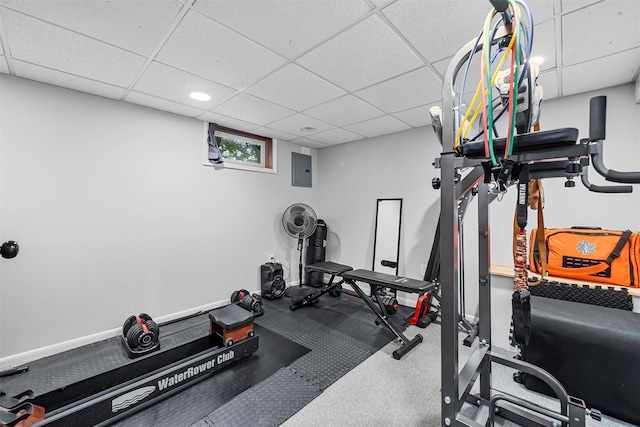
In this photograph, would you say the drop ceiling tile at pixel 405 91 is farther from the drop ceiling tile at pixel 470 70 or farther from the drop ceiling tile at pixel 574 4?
the drop ceiling tile at pixel 574 4

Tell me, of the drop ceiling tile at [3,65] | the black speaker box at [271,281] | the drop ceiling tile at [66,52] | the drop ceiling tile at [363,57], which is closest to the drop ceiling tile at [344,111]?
the drop ceiling tile at [363,57]

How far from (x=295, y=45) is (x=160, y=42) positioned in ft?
2.88

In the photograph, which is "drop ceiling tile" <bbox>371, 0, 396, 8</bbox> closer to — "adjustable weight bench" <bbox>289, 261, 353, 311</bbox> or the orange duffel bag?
the orange duffel bag

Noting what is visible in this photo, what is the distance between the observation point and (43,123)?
2.34 metres

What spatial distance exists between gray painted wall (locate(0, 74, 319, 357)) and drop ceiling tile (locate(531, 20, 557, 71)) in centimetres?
324

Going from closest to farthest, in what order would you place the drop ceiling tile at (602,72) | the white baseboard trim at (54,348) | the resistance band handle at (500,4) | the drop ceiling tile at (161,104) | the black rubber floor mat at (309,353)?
1. the resistance band handle at (500,4)
2. the black rubber floor mat at (309,353)
3. the drop ceiling tile at (602,72)
4. the white baseboard trim at (54,348)
5. the drop ceiling tile at (161,104)

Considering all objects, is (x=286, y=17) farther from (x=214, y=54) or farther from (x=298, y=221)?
(x=298, y=221)

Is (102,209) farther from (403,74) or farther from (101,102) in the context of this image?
(403,74)

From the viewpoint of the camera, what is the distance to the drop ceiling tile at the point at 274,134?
3664 millimetres

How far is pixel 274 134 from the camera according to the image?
387 centimetres

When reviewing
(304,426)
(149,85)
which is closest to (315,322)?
(304,426)

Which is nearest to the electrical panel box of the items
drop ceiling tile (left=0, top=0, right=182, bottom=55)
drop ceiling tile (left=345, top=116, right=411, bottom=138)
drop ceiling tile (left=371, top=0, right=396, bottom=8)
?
drop ceiling tile (left=345, top=116, right=411, bottom=138)

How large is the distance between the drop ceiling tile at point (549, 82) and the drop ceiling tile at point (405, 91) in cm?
76

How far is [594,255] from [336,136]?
3042mm
